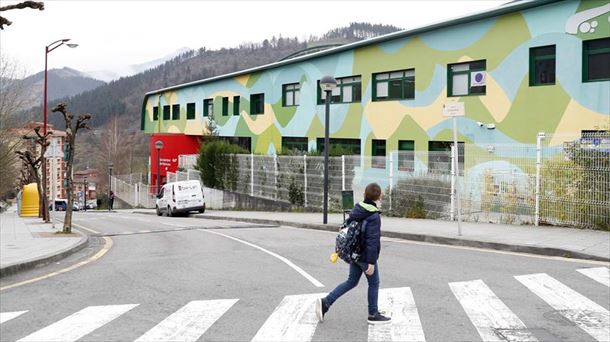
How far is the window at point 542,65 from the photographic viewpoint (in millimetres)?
21609

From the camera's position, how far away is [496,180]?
1623 cm

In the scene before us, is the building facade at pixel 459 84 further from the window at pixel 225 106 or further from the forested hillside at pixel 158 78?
the forested hillside at pixel 158 78

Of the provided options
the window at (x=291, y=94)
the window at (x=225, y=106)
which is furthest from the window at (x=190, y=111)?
the window at (x=291, y=94)

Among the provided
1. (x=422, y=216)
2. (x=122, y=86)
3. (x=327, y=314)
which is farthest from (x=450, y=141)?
(x=122, y=86)

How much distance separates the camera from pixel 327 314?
6.76 metres

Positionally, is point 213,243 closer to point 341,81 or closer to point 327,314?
point 327,314

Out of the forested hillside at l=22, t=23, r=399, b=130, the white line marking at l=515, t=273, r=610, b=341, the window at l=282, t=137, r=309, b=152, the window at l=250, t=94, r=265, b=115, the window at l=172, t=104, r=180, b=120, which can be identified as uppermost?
the forested hillside at l=22, t=23, r=399, b=130

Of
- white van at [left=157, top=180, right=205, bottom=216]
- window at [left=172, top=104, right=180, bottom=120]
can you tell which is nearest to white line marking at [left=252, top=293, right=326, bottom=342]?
white van at [left=157, top=180, right=205, bottom=216]

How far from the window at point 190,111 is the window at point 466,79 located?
31.0 meters

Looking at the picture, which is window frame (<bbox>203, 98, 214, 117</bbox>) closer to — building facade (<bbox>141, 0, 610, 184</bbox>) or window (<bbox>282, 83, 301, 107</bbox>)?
building facade (<bbox>141, 0, 610, 184</bbox>)

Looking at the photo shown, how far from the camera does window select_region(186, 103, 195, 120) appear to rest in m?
52.0

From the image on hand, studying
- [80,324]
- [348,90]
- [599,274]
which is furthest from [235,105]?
[80,324]

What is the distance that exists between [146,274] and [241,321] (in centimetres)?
373

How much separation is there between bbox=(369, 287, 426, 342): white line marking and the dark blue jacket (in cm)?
72
